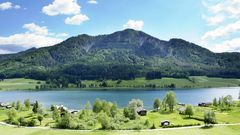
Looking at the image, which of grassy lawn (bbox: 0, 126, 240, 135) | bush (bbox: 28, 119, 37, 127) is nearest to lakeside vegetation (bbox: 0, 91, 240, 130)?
bush (bbox: 28, 119, 37, 127)

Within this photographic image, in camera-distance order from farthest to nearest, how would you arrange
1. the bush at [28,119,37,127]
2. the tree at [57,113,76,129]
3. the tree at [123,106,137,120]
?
the tree at [123,106,137,120] < the bush at [28,119,37,127] < the tree at [57,113,76,129]

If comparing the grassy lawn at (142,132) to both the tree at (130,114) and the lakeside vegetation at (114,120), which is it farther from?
the tree at (130,114)

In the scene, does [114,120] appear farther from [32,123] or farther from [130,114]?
[32,123]

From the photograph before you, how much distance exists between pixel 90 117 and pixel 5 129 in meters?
25.6

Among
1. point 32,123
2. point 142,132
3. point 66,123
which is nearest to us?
point 142,132

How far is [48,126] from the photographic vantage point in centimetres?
10338

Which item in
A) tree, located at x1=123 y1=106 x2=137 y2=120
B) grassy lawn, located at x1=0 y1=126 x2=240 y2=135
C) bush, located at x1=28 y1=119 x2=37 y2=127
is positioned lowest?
grassy lawn, located at x1=0 y1=126 x2=240 y2=135

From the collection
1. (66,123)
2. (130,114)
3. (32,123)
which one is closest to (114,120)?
(130,114)

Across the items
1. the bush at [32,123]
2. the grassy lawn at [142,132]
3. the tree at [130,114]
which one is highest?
the tree at [130,114]

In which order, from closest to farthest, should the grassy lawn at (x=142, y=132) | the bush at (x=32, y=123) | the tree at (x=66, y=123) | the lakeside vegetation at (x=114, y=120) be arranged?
the grassy lawn at (x=142, y=132) → the lakeside vegetation at (x=114, y=120) → the tree at (x=66, y=123) → the bush at (x=32, y=123)

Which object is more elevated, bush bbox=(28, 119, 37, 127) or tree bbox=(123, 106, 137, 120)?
tree bbox=(123, 106, 137, 120)

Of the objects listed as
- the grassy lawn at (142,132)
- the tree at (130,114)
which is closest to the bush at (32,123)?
the grassy lawn at (142,132)

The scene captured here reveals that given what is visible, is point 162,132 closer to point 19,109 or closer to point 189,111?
point 189,111

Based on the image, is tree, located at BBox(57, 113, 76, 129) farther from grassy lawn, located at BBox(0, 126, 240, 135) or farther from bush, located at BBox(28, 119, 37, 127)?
bush, located at BBox(28, 119, 37, 127)
